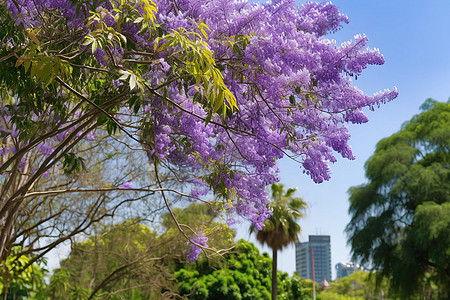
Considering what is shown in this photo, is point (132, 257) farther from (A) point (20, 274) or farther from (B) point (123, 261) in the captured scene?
(A) point (20, 274)

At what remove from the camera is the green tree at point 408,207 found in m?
23.2

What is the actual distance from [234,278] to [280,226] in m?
2.66

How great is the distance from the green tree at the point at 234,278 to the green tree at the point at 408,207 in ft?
15.3

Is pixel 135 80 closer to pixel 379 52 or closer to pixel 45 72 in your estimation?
pixel 45 72

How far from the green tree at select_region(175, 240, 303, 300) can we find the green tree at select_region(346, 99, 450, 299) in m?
4.67

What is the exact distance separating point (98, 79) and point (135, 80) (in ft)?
6.75

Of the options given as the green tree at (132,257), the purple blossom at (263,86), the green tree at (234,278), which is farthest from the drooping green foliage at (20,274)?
the green tree at (234,278)

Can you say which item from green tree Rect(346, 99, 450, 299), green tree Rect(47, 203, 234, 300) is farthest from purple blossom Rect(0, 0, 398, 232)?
green tree Rect(346, 99, 450, 299)

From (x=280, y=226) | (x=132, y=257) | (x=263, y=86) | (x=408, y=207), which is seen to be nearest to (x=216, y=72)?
(x=263, y=86)

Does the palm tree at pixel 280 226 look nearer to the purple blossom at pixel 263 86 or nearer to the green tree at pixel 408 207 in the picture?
the green tree at pixel 408 207

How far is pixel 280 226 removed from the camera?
2164 cm

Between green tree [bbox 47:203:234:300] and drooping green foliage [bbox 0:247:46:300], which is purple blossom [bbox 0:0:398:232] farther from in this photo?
green tree [bbox 47:203:234:300]

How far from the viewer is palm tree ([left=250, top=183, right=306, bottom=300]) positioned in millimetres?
21344

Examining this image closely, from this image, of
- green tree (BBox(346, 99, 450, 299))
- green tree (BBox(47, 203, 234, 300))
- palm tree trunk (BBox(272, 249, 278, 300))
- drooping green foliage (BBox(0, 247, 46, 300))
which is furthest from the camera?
green tree (BBox(346, 99, 450, 299))
